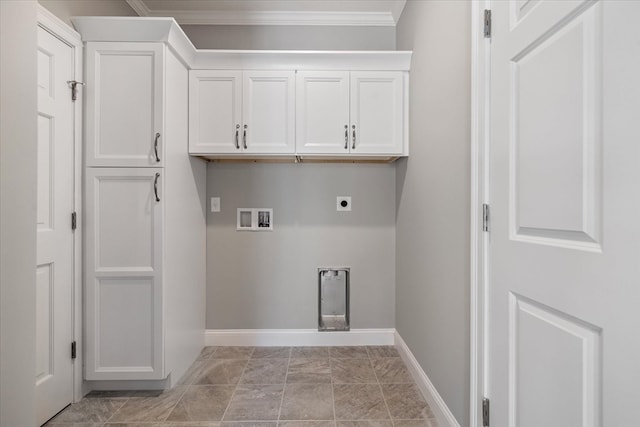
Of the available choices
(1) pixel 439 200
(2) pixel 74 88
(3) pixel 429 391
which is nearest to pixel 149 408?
(3) pixel 429 391

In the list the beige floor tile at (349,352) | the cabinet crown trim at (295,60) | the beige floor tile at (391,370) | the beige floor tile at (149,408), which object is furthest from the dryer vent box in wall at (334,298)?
the cabinet crown trim at (295,60)

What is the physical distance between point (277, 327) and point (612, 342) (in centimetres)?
226

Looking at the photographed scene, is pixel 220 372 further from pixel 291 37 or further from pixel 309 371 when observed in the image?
pixel 291 37

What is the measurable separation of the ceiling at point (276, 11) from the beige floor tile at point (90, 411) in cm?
281

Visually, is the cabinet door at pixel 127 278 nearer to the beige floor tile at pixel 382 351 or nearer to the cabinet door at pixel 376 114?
the cabinet door at pixel 376 114

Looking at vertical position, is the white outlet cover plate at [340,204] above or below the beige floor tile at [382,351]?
above

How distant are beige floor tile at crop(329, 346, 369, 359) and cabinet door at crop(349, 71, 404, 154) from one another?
1589 millimetres

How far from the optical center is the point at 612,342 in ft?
2.34

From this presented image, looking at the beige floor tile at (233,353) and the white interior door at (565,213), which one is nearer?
the white interior door at (565,213)

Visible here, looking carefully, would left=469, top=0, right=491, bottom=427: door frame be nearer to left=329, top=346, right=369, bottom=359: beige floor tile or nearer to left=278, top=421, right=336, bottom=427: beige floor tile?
left=278, top=421, right=336, bottom=427: beige floor tile

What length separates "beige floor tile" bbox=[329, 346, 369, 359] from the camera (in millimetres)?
2404

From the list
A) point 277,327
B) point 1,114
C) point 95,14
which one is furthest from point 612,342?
point 95,14

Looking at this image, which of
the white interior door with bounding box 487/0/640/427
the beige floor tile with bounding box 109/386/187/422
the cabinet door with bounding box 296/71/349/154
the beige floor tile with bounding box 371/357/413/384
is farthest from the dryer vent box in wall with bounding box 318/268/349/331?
the white interior door with bounding box 487/0/640/427

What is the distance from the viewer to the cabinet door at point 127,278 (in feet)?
6.09
